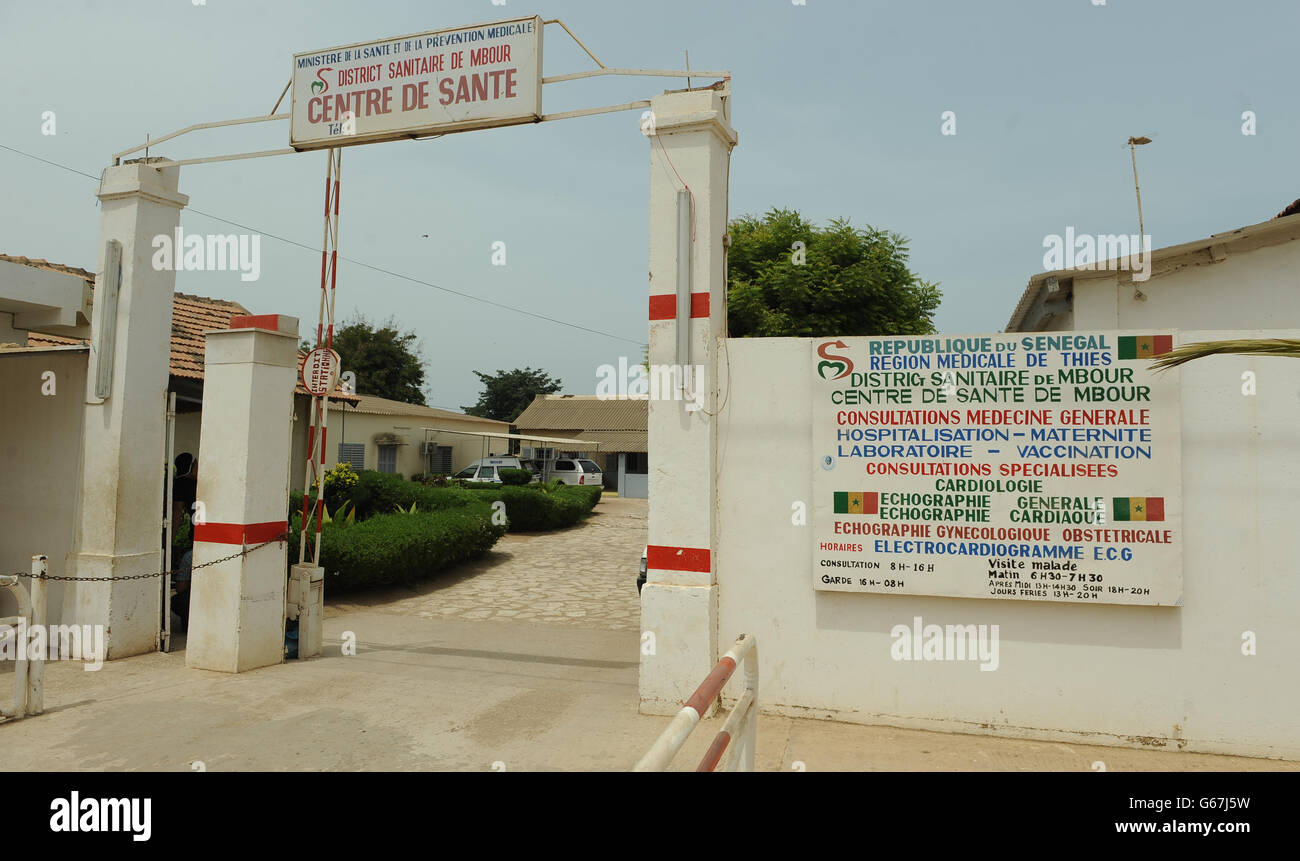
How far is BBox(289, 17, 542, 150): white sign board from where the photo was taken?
6.09 metres

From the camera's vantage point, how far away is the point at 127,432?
726cm

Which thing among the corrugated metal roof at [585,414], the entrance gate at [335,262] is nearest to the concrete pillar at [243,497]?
the entrance gate at [335,262]

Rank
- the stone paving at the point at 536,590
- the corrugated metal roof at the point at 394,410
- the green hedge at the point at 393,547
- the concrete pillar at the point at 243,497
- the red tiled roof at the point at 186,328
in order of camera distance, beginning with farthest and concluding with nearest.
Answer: the corrugated metal roof at the point at 394,410 → the green hedge at the point at 393,547 → the stone paving at the point at 536,590 → the red tiled roof at the point at 186,328 → the concrete pillar at the point at 243,497

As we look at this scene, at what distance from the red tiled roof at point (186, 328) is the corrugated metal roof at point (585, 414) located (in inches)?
972

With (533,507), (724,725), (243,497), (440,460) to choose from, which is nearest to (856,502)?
(724,725)

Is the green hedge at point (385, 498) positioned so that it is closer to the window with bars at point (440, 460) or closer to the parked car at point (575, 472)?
the parked car at point (575, 472)

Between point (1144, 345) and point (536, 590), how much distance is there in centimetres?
910

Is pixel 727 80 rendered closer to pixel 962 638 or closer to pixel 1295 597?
pixel 962 638

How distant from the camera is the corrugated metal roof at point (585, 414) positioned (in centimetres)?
3903

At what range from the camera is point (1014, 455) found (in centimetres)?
503

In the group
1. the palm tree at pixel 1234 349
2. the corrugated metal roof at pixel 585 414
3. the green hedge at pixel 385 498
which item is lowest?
the green hedge at pixel 385 498

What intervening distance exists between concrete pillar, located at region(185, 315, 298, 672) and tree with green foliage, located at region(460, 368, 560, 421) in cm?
5712

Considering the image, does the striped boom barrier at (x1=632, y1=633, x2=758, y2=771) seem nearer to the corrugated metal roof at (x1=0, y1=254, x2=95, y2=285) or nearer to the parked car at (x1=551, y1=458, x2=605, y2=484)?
the corrugated metal roof at (x1=0, y1=254, x2=95, y2=285)

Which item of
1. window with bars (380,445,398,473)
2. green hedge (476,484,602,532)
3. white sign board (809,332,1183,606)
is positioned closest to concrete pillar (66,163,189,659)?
white sign board (809,332,1183,606)
